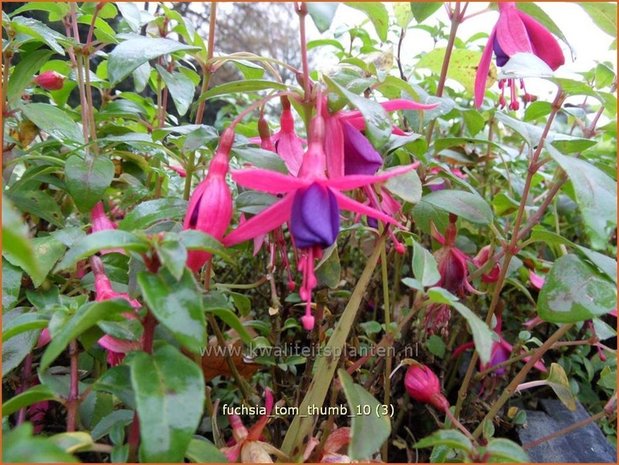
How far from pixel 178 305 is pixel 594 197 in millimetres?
324

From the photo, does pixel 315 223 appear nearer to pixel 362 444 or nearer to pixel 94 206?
pixel 362 444

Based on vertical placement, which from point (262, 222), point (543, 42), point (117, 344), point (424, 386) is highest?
point (543, 42)

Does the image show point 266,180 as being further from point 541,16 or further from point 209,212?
point 541,16

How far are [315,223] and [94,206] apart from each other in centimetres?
30

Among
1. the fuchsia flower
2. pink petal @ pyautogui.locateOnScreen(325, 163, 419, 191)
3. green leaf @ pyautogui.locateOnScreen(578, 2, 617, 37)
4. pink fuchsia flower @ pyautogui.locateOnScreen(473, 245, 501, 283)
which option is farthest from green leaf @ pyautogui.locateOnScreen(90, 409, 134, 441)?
green leaf @ pyautogui.locateOnScreen(578, 2, 617, 37)

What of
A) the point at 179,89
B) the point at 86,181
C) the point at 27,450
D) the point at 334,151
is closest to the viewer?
the point at 27,450

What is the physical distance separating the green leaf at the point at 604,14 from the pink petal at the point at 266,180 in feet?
1.24

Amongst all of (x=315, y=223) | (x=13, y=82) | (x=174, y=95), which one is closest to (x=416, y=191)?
(x=315, y=223)

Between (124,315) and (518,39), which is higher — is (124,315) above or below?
below

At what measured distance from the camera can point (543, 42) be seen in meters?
0.55

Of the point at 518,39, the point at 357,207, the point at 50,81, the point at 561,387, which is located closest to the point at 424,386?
the point at 561,387

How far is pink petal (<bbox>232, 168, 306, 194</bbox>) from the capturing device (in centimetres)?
37

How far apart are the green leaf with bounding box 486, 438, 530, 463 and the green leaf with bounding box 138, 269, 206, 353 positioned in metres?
0.21

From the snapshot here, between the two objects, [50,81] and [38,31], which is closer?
[38,31]
